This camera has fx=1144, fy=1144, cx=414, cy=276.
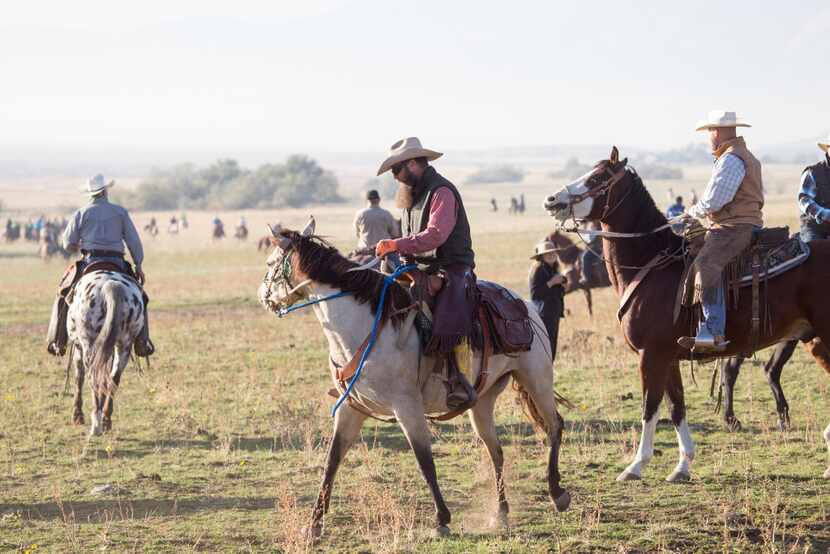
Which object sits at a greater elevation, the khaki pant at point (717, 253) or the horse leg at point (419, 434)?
the khaki pant at point (717, 253)

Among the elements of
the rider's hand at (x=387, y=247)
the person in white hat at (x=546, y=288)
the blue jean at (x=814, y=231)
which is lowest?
the person in white hat at (x=546, y=288)

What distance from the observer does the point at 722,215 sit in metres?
9.26

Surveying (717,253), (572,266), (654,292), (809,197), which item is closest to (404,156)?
(654,292)

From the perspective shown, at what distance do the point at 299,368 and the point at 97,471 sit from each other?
5.92m

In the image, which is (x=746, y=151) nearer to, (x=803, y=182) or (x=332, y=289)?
(x=803, y=182)

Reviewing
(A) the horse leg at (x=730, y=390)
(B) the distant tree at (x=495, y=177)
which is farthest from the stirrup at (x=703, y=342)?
(B) the distant tree at (x=495, y=177)

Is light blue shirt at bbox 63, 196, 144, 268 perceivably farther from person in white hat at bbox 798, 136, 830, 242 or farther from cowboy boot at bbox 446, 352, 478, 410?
person in white hat at bbox 798, 136, 830, 242

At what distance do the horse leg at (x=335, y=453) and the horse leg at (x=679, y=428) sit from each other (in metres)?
2.88

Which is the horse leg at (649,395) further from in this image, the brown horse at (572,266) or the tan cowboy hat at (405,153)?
the brown horse at (572,266)

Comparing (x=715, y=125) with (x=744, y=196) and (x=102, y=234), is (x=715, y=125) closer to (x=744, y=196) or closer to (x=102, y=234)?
(x=744, y=196)

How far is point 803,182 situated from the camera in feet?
33.7

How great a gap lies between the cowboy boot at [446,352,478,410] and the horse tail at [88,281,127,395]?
5168 millimetres

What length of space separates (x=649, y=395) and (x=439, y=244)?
8.97ft

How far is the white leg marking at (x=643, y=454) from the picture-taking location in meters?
9.38
